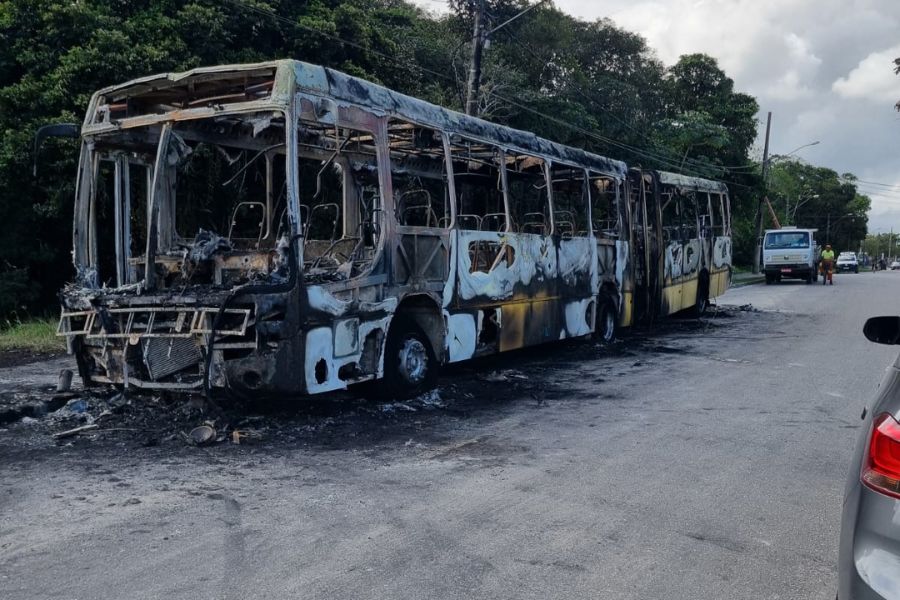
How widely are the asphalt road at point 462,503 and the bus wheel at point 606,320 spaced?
426cm

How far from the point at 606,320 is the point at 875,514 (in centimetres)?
1089

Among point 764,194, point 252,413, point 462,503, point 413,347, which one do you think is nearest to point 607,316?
point 413,347

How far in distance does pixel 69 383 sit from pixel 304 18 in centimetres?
1112

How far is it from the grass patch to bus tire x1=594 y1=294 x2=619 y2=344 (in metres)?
8.04

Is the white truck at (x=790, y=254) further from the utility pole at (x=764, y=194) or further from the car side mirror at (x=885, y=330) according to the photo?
the car side mirror at (x=885, y=330)

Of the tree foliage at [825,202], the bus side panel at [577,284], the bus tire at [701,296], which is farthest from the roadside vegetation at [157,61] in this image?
the tree foliage at [825,202]

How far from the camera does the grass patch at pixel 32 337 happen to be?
1227 cm

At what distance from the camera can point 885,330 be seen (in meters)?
3.53

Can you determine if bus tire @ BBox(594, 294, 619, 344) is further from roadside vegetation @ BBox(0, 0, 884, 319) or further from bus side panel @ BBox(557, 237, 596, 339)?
roadside vegetation @ BBox(0, 0, 884, 319)

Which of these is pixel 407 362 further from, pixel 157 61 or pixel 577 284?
pixel 157 61

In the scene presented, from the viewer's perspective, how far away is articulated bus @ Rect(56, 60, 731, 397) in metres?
6.65

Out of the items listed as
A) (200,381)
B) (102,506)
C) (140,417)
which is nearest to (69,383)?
(140,417)

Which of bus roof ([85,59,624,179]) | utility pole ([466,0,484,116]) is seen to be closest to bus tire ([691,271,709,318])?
utility pole ([466,0,484,116])

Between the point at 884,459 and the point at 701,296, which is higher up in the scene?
the point at 884,459
